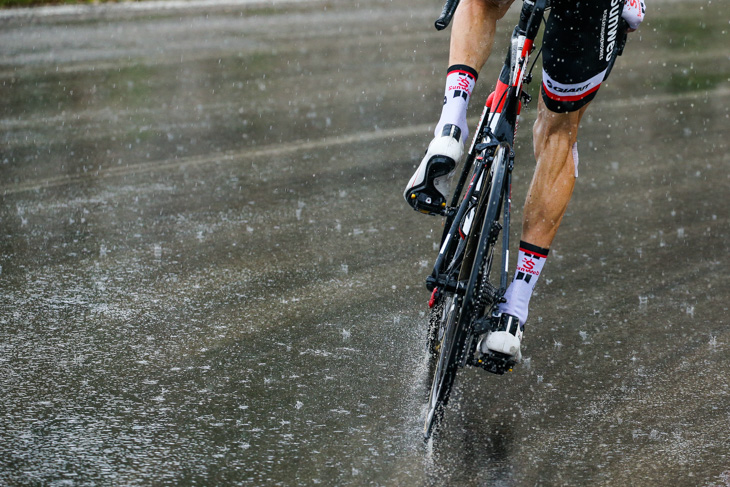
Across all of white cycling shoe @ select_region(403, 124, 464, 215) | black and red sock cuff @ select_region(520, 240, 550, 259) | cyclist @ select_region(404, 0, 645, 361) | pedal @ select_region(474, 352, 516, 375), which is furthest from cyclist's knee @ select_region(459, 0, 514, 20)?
pedal @ select_region(474, 352, 516, 375)

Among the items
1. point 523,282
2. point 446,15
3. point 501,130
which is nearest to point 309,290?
point 523,282

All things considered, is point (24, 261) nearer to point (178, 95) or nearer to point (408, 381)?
point (408, 381)

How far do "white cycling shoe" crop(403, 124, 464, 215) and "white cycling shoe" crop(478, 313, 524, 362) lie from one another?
18.8 inches

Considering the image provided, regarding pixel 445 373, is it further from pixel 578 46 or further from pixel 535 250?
pixel 578 46

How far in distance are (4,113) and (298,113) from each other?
2.36 m

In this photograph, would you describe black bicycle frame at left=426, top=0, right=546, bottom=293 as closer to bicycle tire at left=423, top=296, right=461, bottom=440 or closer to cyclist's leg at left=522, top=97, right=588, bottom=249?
bicycle tire at left=423, top=296, right=461, bottom=440

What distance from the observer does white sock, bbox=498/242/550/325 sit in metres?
3.81

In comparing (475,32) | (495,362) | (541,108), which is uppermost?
(475,32)

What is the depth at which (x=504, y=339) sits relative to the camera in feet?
11.8

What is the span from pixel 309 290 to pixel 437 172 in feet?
5.07

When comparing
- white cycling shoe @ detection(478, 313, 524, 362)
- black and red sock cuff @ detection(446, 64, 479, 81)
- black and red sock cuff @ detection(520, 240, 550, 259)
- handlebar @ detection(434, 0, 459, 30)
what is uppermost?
handlebar @ detection(434, 0, 459, 30)

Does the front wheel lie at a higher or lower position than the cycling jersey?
lower

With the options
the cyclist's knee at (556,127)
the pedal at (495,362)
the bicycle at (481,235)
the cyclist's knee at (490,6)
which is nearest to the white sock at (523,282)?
the bicycle at (481,235)

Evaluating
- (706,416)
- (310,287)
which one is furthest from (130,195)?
(706,416)
